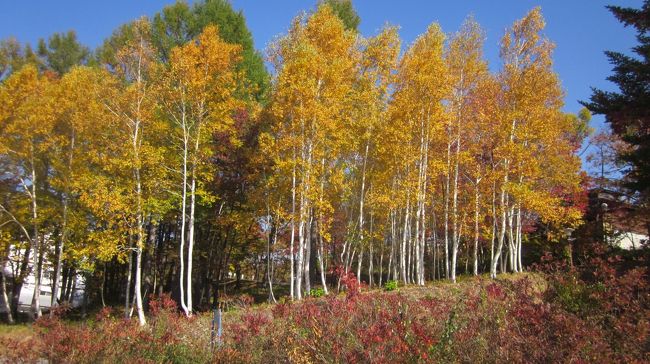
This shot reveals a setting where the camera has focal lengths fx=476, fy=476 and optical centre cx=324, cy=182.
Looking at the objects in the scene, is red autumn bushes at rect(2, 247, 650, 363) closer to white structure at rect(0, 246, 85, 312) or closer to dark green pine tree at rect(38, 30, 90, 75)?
white structure at rect(0, 246, 85, 312)

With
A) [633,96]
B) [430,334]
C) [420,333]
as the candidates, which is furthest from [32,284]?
[633,96]

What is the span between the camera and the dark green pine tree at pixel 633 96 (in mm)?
9391

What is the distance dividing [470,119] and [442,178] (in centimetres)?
327

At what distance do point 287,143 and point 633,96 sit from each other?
8.04 metres

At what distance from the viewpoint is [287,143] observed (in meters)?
13.0

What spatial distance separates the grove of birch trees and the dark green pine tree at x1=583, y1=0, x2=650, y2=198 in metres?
3.81

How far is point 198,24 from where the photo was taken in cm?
1902

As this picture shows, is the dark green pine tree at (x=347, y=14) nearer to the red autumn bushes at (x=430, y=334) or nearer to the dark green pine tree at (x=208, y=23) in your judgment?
the dark green pine tree at (x=208, y=23)

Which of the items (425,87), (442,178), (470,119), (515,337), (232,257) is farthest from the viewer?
(232,257)

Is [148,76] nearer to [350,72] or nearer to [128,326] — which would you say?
[350,72]

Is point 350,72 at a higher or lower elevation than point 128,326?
higher

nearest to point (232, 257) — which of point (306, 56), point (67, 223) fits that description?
point (67, 223)

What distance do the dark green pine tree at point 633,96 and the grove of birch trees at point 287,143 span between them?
3.81 metres

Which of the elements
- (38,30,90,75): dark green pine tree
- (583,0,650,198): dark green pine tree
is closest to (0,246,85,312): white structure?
(38,30,90,75): dark green pine tree
